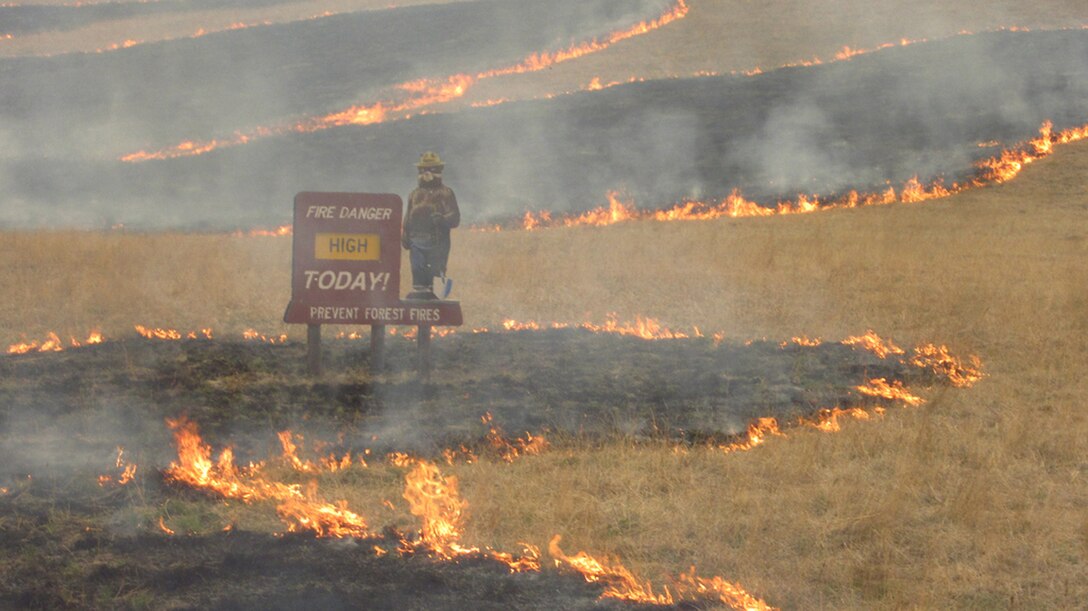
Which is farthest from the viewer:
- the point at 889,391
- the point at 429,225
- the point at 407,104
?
the point at 407,104

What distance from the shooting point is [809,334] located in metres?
14.2

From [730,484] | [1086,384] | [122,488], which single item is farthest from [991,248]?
[122,488]

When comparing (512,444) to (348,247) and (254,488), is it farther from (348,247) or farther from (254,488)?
(348,247)

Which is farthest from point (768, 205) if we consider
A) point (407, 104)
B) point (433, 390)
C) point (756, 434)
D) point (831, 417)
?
point (756, 434)

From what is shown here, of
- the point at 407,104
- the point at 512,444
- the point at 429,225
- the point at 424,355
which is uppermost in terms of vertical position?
the point at 407,104

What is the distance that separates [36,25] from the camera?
4378 centimetres

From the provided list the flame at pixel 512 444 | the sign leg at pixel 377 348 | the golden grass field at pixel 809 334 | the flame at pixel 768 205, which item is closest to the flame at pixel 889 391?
the golden grass field at pixel 809 334

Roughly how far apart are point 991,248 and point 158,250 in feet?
44.5

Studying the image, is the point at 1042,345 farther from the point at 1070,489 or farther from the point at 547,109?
the point at 547,109

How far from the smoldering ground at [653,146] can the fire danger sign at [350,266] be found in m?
15.2

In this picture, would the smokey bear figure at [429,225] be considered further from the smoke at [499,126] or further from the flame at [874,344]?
the smoke at [499,126]

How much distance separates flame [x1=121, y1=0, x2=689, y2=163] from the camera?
111ft

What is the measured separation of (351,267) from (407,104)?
25.5 metres

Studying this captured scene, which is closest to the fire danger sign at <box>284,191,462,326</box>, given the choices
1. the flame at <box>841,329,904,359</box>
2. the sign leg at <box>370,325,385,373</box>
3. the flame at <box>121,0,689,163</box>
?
the sign leg at <box>370,325,385,373</box>
